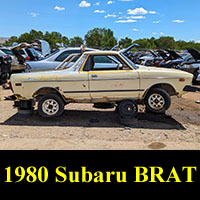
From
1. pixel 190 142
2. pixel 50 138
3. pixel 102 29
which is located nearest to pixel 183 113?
pixel 190 142

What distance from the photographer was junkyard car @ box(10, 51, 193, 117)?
18.2 ft

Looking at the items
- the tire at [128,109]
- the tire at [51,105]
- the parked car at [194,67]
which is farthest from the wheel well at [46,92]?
the parked car at [194,67]

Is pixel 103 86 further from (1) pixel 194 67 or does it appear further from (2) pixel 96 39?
(2) pixel 96 39

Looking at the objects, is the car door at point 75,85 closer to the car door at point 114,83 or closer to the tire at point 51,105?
the car door at point 114,83

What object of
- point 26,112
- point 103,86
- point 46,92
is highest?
point 103,86

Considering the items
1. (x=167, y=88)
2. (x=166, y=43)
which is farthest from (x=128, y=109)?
(x=166, y=43)

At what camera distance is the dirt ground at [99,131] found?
4.33 meters

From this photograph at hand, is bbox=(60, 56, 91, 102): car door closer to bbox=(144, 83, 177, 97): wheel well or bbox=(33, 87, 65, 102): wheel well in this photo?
bbox=(33, 87, 65, 102): wheel well

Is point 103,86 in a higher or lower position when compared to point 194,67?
lower

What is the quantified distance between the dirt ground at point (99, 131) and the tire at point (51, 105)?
219 millimetres

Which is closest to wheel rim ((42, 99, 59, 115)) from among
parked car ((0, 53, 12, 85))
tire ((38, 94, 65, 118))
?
tire ((38, 94, 65, 118))

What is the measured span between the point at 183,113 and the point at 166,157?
118 inches

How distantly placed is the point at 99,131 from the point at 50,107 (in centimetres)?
139

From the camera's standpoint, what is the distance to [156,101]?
221 inches
